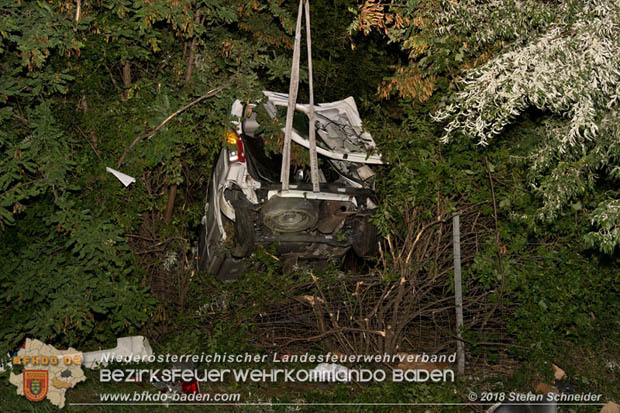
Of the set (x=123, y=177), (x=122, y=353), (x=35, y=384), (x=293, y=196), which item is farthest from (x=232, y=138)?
(x=35, y=384)

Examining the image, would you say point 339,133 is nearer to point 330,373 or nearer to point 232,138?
point 232,138

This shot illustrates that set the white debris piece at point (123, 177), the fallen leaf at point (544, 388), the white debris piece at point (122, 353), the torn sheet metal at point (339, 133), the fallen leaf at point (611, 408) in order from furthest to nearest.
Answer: the torn sheet metal at point (339, 133) → the white debris piece at point (123, 177) → the white debris piece at point (122, 353) → the fallen leaf at point (544, 388) → the fallen leaf at point (611, 408)

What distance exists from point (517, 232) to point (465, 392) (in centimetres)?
186

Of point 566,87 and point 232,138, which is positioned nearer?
point 566,87

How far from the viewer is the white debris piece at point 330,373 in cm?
743

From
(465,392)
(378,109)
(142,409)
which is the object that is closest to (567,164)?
(465,392)

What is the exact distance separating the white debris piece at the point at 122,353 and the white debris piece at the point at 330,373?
1955mm

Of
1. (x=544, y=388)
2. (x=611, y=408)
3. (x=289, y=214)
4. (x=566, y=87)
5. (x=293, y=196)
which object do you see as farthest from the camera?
(x=289, y=214)

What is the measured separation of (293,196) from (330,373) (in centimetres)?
204

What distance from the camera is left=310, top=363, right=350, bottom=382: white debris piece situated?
24.4ft

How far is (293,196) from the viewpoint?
795 cm

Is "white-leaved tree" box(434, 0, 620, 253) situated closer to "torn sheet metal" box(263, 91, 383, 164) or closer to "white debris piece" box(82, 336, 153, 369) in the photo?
"torn sheet metal" box(263, 91, 383, 164)

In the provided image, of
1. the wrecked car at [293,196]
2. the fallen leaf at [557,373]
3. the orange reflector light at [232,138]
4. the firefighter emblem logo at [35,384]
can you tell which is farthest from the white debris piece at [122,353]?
the fallen leaf at [557,373]

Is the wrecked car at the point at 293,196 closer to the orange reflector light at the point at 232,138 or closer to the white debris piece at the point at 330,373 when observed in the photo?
the orange reflector light at the point at 232,138
